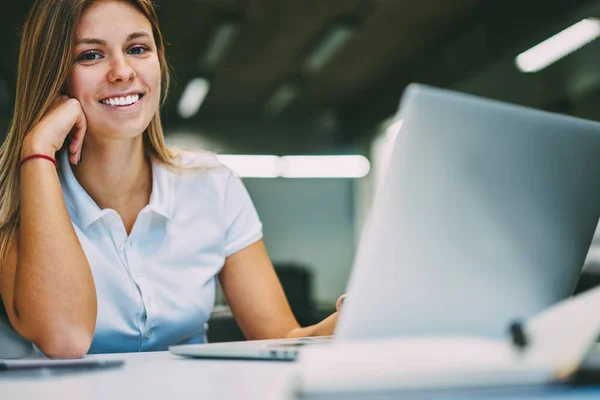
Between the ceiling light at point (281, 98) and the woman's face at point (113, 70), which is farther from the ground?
the ceiling light at point (281, 98)

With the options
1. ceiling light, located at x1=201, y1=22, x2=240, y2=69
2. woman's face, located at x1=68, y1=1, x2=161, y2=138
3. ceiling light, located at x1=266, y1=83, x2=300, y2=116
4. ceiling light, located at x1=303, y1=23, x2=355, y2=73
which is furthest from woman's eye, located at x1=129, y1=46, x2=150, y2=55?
ceiling light, located at x1=266, y1=83, x2=300, y2=116

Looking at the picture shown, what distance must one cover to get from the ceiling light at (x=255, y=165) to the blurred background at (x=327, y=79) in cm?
2

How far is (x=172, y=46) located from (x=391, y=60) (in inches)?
97.5

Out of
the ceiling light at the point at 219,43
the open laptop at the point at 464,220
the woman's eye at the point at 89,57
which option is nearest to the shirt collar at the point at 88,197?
the woman's eye at the point at 89,57

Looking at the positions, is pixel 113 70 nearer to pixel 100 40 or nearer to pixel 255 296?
pixel 100 40

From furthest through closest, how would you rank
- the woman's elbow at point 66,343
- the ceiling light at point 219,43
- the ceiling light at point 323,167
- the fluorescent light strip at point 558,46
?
the ceiling light at point 323,167
the ceiling light at point 219,43
the fluorescent light strip at point 558,46
the woman's elbow at point 66,343

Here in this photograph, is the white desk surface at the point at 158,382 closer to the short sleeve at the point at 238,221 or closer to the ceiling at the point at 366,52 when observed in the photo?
the short sleeve at the point at 238,221

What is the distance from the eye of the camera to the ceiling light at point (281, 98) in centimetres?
809

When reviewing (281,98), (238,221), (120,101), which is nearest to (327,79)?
(281,98)

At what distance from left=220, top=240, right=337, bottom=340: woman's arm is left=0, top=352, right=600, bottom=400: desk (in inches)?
24.5

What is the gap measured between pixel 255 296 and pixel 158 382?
0.80 m

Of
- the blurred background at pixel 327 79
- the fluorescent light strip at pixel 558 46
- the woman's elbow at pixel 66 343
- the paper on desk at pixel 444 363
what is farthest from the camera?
the blurred background at pixel 327 79

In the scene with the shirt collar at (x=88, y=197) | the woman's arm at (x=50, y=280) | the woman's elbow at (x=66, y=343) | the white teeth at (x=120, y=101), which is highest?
the white teeth at (x=120, y=101)

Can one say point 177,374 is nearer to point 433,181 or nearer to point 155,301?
point 433,181
